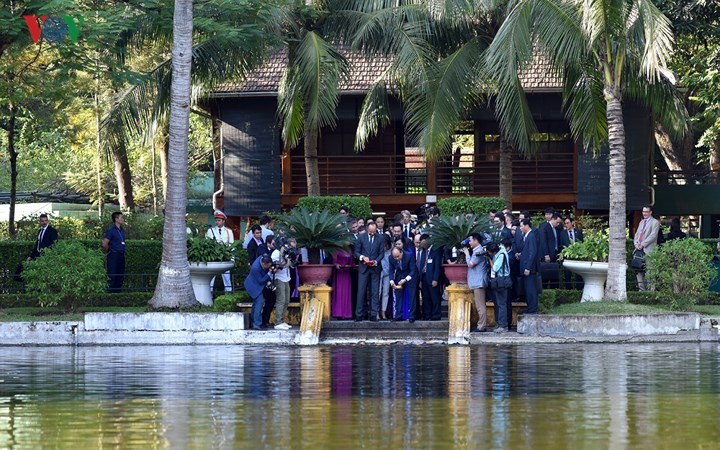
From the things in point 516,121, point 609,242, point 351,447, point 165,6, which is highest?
point 165,6

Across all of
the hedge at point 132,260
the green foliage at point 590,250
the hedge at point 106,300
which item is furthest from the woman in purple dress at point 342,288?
the green foliage at point 590,250

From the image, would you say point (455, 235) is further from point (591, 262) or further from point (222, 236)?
point (222, 236)

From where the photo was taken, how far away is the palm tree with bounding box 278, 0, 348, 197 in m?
27.2

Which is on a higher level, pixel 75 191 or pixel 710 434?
pixel 75 191

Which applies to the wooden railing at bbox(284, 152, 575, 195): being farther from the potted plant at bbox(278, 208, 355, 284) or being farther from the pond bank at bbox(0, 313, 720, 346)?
the pond bank at bbox(0, 313, 720, 346)

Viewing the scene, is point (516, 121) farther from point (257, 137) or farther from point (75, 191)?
point (75, 191)

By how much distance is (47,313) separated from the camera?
22750 mm

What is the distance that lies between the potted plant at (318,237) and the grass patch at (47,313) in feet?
9.80

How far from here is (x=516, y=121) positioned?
2703cm

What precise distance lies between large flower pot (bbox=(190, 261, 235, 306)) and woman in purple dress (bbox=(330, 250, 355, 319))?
6.67 ft

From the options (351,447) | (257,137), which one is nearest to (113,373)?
(351,447)

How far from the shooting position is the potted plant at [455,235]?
21438 millimetres

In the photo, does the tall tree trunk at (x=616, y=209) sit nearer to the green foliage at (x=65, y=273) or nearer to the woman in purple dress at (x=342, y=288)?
the woman in purple dress at (x=342, y=288)

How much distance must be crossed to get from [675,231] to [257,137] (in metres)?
12.6
